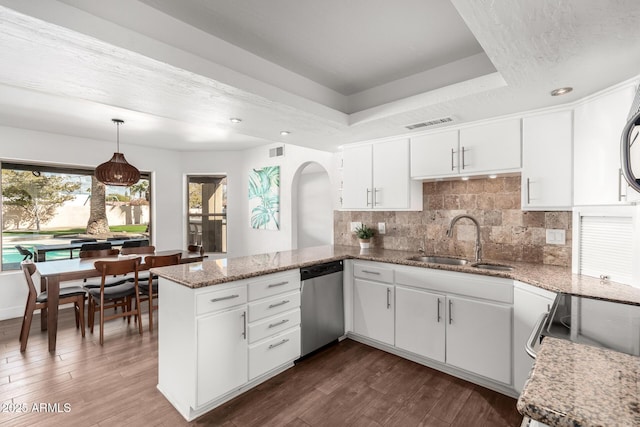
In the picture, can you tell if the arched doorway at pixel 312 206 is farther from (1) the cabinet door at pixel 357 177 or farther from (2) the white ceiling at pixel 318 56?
(2) the white ceiling at pixel 318 56

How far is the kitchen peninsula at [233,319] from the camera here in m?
1.99

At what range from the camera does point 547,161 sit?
2.36 meters

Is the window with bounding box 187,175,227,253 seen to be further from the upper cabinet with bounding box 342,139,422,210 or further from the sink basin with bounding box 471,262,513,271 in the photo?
the sink basin with bounding box 471,262,513,271

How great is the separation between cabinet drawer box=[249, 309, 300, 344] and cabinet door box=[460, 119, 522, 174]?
78.8 inches

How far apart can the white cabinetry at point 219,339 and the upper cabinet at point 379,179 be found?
1.44 metres

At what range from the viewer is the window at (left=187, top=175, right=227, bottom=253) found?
5.91 metres

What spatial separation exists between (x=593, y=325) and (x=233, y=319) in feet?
6.62

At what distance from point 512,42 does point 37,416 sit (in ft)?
12.0

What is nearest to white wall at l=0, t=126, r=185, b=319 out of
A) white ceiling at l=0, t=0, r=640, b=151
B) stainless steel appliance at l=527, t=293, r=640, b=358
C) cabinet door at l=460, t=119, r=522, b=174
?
white ceiling at l=0, t=0, r=640, b=151

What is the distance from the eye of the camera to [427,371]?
2615 millimetres

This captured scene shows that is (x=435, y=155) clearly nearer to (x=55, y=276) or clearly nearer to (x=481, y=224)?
(x=481, y=224)

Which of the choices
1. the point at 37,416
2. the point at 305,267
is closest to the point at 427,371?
the point at 305,267

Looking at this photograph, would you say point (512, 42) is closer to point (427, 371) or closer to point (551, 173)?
point (551, 173)

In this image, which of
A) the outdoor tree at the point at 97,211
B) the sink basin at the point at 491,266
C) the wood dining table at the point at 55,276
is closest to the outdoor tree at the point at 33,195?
the outdoor tree at the point at 97,211
